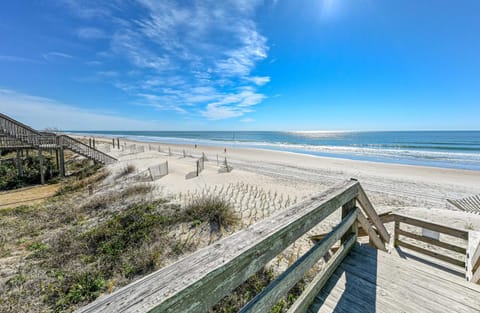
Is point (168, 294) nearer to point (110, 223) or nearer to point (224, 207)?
point (224, 207)

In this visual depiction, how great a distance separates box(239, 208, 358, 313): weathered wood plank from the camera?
117 cm

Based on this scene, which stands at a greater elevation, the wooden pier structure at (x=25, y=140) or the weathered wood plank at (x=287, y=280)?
the wooden pier structure at (x=25, y=140)

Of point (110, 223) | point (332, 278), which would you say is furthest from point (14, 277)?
point (332, 278)

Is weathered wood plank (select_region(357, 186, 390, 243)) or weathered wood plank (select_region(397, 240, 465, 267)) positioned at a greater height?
weathered wood plank (select_region(357, 186, 390, 243))

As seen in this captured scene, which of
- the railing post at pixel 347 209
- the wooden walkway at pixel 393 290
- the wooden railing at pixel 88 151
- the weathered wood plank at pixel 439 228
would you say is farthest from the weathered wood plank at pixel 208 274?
the wooden railing at pixel 88 151

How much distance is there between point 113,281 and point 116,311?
3.56 m

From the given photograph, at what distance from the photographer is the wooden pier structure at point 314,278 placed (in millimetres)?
802

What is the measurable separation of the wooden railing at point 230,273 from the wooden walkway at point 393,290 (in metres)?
0.19

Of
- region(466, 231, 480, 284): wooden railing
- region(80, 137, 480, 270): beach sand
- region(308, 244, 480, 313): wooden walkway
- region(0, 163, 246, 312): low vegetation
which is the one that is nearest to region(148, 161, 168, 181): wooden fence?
region(80, 137, 480, 270): beach sand

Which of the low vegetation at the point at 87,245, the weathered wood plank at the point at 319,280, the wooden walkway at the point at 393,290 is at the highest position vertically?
the weathered wood plank at the point at 319,280

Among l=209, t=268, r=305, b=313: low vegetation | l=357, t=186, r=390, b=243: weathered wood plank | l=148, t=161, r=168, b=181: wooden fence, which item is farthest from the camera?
l=148, t=161, r=168, b=181: wooden fence

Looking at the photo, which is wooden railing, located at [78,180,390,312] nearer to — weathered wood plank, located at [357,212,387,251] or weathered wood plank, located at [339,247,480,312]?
weathered wood plank, located at [339,247,480,312]

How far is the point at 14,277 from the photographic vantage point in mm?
3525

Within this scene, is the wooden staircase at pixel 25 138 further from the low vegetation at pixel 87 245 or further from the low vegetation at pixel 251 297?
the low vegetation at pixel 251 297
